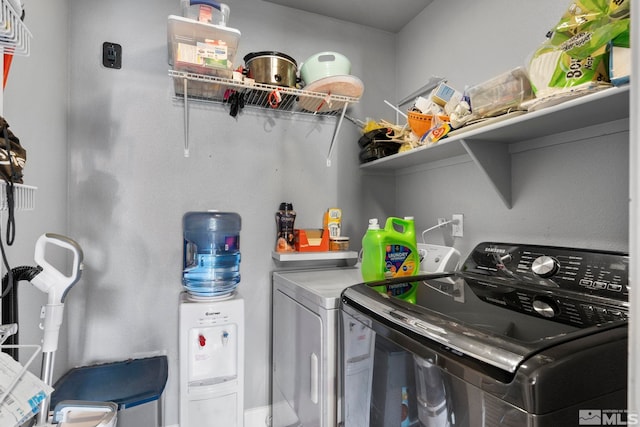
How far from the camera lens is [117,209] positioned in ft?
5.61

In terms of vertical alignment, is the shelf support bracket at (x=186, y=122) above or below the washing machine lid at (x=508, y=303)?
above

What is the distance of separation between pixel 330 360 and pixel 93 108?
172 centimetres

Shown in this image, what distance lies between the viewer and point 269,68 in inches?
65.6

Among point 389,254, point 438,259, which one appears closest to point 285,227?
point 389,254

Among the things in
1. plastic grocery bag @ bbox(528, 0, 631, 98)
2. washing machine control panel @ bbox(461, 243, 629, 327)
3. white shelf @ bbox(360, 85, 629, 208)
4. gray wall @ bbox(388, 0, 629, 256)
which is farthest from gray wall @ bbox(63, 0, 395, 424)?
plastic grocery bag @ bbox(528, 0, 631, 98)

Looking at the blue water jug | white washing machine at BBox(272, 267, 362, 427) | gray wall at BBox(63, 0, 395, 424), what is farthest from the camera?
the blue water jug

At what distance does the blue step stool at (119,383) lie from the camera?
52.7 inches

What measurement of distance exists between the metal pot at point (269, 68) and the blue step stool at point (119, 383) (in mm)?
1539

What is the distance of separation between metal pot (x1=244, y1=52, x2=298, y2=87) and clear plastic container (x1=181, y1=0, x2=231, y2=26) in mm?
221

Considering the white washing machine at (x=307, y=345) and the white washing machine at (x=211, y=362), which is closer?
the white washing machine at (x=307, y=345)

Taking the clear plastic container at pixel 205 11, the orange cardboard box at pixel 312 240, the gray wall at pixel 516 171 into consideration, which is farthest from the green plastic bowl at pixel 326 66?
the orange cardboard box at pixel 312 240

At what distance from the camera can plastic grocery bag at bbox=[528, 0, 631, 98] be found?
33.9 inches

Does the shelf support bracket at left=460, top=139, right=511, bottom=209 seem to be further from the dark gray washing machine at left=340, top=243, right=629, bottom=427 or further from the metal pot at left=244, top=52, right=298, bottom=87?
the metal pot at left=244, top=52, right=298, bottom=87

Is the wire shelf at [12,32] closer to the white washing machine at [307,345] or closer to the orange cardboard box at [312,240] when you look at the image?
the white washing machine at [307,345]
